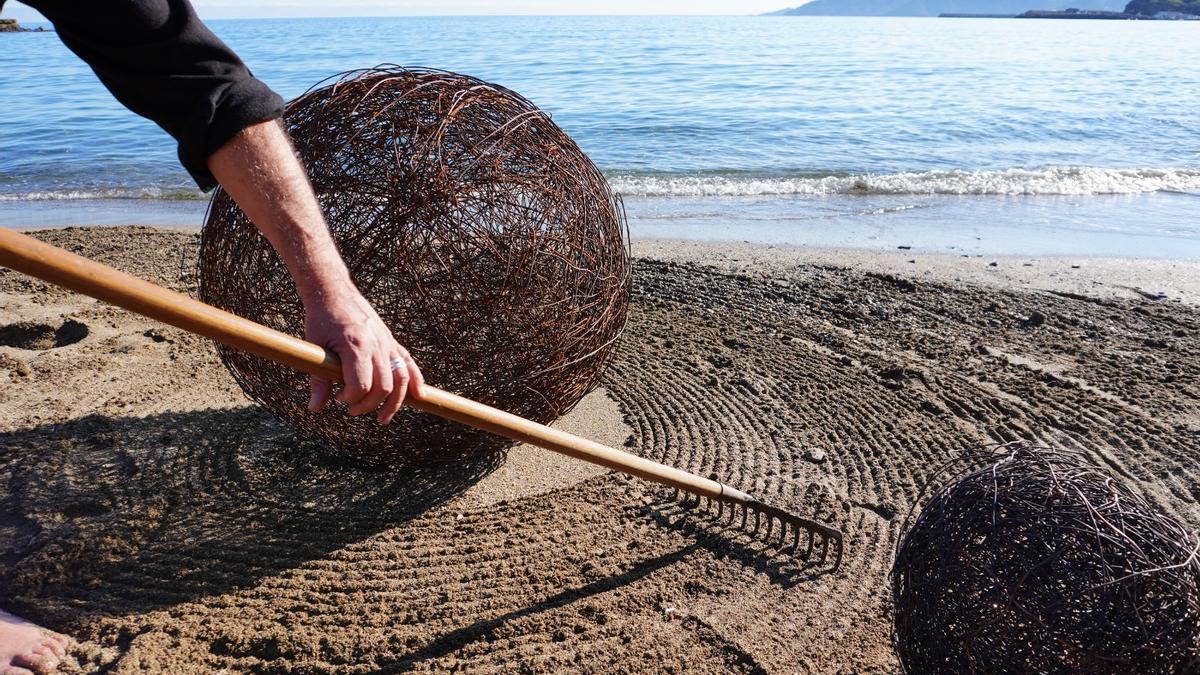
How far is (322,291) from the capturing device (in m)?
1.83

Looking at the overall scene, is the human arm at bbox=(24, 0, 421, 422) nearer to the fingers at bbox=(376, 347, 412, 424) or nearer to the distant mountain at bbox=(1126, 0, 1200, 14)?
the fingers at bbox=(376, 347, 412, 424)

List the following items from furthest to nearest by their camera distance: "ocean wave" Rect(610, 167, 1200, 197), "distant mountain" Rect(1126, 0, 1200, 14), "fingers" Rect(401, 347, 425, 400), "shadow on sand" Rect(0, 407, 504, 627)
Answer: "distant mountain" Rect(1126, 0, 1200, 14), "ocean wave" Rect(610, 167, 1200, 197), "shadow on sand" Rect(0, 407, 504, 627), "fingers" Rect(401, 347, 425, 400)

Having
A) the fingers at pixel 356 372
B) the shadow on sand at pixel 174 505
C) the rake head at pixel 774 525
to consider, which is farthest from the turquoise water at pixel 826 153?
the fingers at pixel 356 372

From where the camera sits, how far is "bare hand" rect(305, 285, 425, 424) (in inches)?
70.6

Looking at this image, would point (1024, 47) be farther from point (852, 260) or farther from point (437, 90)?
point (437, 90)

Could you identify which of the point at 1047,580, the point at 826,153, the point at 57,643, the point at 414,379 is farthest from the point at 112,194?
Answer: the point at 1047,580

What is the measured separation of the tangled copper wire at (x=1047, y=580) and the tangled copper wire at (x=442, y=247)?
1.63 meters

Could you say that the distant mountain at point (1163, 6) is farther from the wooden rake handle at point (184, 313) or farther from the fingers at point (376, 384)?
the fingers at point (376, 384)

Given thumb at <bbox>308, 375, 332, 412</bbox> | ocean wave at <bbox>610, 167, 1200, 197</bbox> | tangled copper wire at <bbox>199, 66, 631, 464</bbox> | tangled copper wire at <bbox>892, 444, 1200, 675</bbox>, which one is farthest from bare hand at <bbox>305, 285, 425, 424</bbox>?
ocean wave at <bbox>610, 167, 1200, 197</bbox>

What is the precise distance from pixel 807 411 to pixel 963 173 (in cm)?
928

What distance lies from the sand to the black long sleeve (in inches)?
72.0

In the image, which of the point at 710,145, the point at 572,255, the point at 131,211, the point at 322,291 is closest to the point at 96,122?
the point at 131,211

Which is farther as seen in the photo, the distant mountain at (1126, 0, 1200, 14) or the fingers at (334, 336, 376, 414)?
the distant mountain at (1126, 0, 1200, 14)

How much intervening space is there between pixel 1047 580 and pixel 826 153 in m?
12.6
